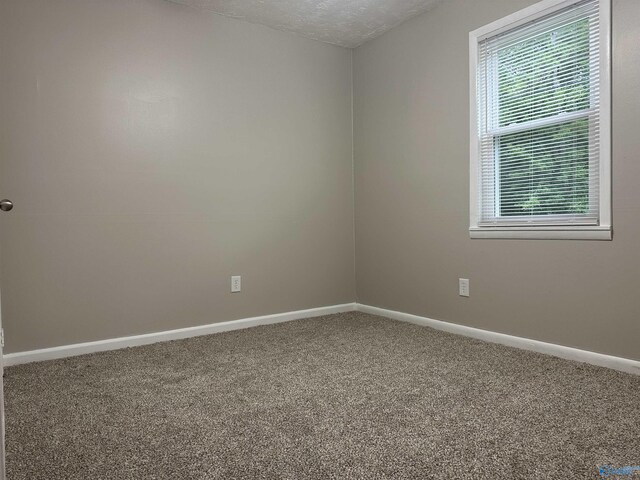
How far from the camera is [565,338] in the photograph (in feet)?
7.71

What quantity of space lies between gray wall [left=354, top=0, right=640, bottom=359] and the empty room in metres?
0.02

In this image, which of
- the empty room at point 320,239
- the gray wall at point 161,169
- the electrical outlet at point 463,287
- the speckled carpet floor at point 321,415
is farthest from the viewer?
the electrical outlet at point 463,287

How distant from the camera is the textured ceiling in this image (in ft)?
9.52

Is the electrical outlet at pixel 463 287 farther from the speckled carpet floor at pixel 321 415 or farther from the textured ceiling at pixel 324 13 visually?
the textured ceiling at pixel 324 13

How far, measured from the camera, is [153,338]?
2.80 m

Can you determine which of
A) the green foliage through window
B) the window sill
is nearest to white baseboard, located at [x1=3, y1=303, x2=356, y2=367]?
the window sill

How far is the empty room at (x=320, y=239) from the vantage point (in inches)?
59.7

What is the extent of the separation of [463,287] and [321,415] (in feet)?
5.22

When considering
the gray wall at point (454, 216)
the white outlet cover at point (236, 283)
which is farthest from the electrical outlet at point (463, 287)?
the white outlet cover at point (236, 283)

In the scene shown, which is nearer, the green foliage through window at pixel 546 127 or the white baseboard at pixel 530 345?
the white baseboard at pixel 530 345

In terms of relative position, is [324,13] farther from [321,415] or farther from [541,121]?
[321,415]

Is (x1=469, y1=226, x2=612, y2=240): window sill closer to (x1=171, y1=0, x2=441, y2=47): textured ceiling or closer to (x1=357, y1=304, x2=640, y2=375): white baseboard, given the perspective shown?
(x1=357, y1=304, x2=640, y2=375): white baseboard

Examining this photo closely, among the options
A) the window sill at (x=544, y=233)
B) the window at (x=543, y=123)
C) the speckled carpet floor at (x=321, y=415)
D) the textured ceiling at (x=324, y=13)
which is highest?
the textured ceiling at (x=324, y=13)

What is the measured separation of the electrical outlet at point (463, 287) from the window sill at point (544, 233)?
0.30 metres
